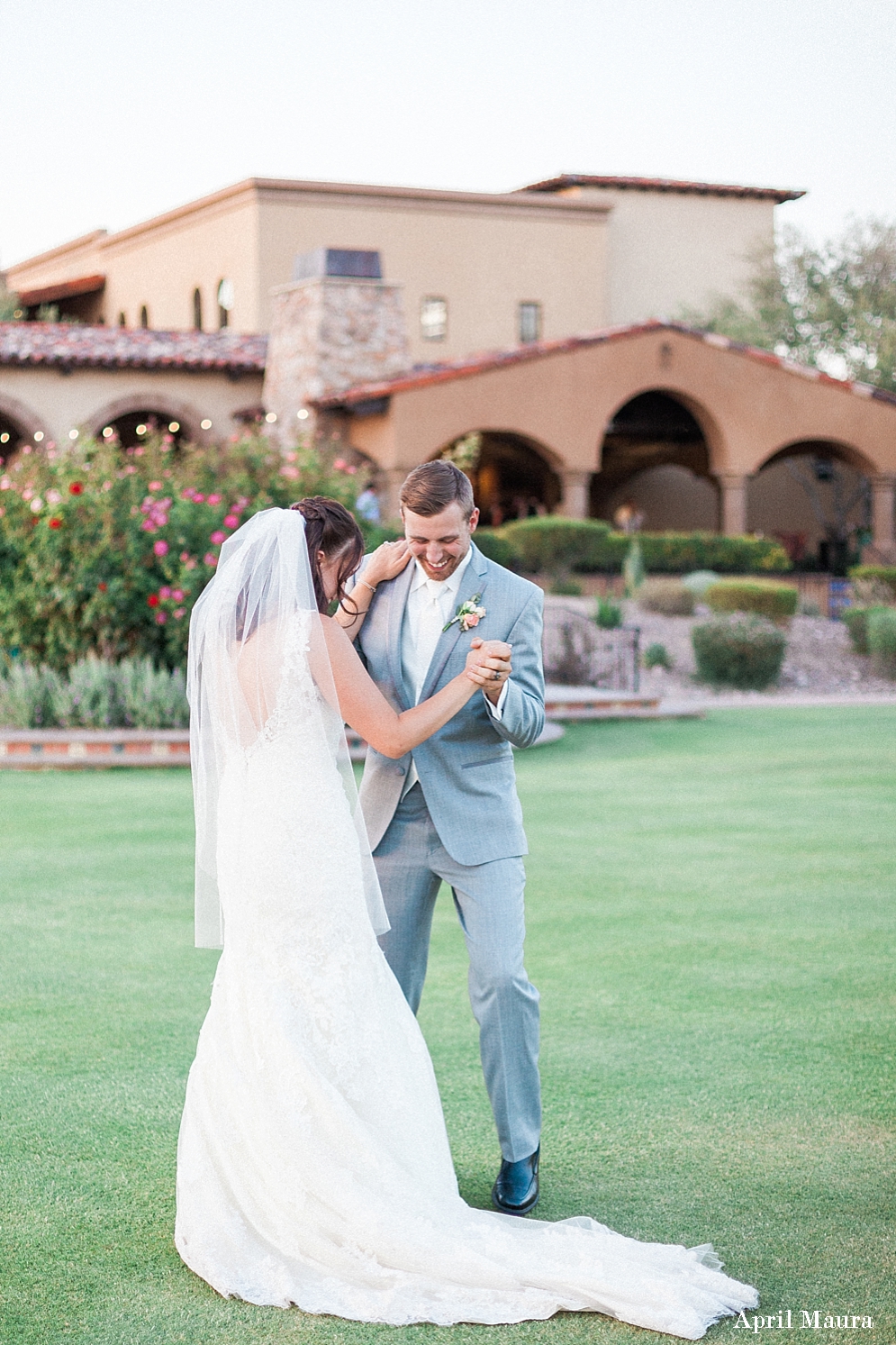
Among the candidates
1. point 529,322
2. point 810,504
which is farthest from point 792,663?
point 529,322

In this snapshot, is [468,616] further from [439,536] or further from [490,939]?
[490,939]

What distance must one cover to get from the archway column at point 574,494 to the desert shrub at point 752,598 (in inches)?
186

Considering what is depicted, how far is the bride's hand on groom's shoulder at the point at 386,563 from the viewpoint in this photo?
162 inches

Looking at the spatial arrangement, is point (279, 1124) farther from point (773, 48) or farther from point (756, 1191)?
point (773, 48)

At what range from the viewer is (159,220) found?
36.3 m

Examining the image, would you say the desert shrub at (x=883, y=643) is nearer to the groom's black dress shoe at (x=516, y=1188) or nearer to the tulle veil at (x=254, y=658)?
the groom's black dress shoe at (x=516, y=1188)

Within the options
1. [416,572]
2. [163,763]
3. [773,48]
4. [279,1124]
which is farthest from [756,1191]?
[773,48]

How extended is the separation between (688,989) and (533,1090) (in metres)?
2.20

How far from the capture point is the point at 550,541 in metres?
24.9

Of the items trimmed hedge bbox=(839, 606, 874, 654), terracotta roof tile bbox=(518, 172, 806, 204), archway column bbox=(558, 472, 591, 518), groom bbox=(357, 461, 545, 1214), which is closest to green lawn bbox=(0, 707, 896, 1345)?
groom bbox=(357, 461, 545, 1214)

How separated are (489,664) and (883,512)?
89.1ft

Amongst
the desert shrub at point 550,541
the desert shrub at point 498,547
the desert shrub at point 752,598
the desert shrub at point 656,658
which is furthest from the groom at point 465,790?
the desert shrub at point 550,541

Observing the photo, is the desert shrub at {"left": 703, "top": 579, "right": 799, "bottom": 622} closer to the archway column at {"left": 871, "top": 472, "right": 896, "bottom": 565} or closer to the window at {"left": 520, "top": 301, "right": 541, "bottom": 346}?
the archway column at {"left": 871, "top": 472, "right": 896, "bottom": 565}

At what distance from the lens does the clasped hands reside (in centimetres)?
369
